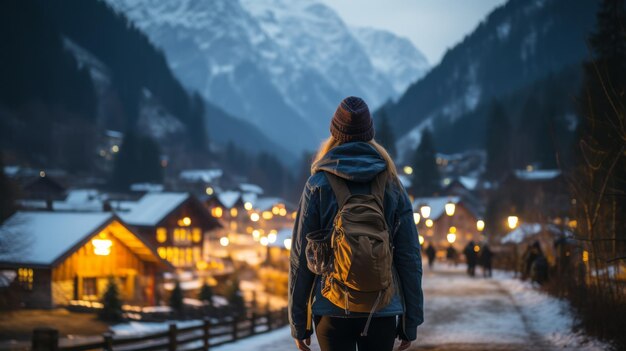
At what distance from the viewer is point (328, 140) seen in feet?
14.4

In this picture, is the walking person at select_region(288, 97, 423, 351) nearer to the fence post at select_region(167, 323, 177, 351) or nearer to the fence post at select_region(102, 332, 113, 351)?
the fence post at select_region(102, 332, 113, 351)

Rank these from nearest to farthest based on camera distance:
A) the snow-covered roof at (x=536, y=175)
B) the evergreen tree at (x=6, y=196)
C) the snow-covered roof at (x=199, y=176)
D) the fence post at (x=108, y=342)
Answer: the fence post at (x=108, y=342) < the evergreen tree at (x=6, y=196) < the snow-covered roof at (x=536, y=175) < the snow-covered roof at (x=199, y=176)

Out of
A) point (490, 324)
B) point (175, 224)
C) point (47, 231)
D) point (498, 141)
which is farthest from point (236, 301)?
point (498, 141)

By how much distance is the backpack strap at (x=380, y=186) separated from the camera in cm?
388

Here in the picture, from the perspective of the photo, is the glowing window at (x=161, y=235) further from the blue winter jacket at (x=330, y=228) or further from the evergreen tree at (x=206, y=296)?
the blue winter jacket at (x=330, y=228)

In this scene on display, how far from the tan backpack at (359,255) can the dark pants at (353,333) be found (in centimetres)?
10

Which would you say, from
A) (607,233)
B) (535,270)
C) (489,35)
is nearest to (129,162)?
(535,270)

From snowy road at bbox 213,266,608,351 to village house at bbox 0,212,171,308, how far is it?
12.5 meters

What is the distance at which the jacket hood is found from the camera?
3.87m

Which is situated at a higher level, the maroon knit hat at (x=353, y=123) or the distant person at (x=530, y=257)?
the maroon knit hat at (x=353, y=123)

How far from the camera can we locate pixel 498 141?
97125mm

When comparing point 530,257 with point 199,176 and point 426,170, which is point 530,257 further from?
point 199,176

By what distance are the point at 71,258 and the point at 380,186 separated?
29.1 meters

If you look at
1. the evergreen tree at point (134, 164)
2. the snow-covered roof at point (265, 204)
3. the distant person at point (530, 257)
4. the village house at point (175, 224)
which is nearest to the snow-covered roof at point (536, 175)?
the village house at point (175, 224)
